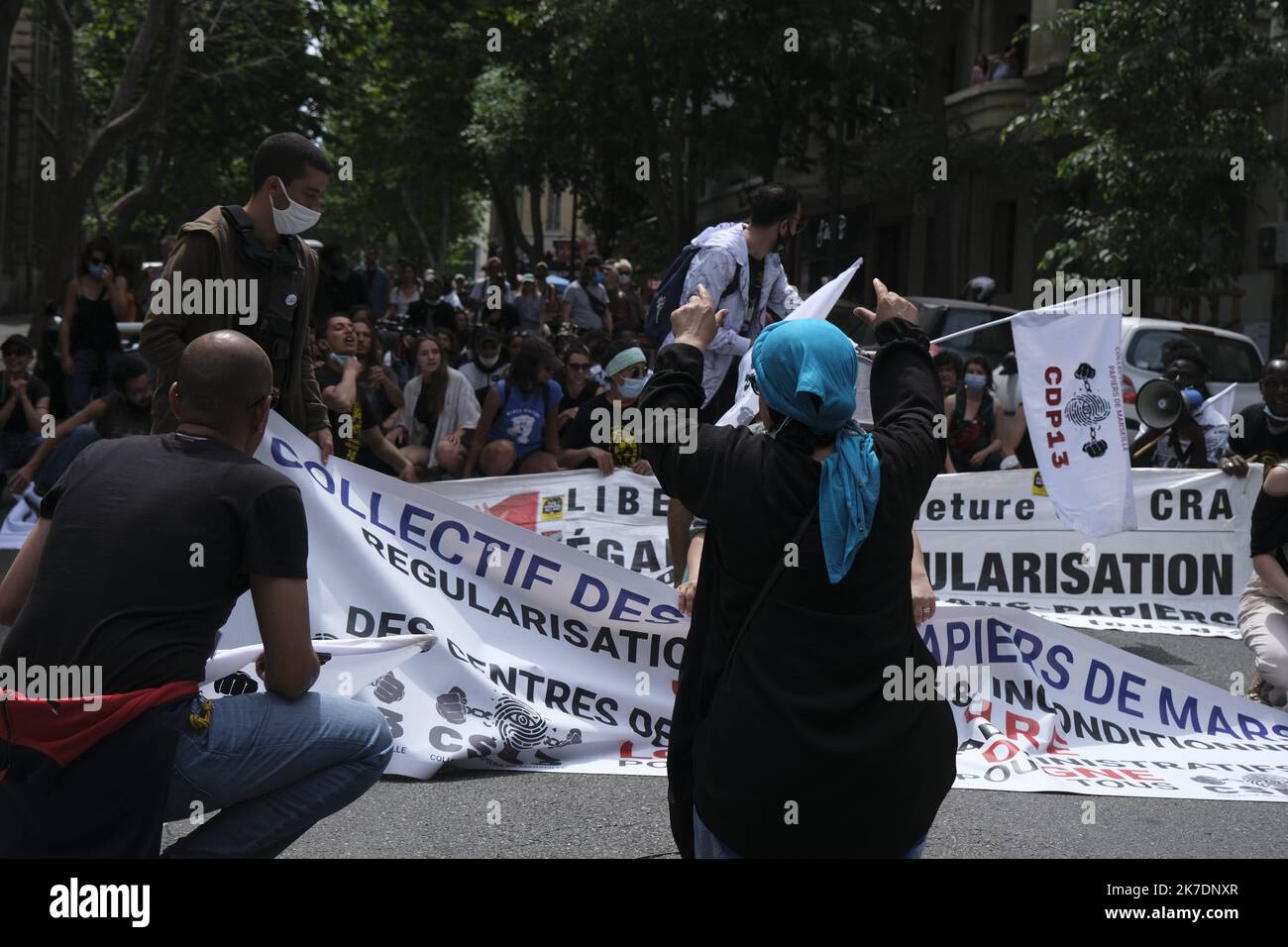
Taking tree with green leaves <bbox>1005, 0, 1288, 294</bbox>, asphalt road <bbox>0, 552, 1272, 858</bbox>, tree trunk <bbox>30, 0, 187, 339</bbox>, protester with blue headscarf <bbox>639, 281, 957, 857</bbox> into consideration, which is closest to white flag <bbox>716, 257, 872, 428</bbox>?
protester with blue headscarf <bbox>639, 281, 957, 857</bbox>

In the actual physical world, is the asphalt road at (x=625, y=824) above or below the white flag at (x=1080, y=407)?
below

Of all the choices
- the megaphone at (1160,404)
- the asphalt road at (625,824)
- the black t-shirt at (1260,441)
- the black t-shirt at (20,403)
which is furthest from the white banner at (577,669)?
the black t-shirt at (20,403)

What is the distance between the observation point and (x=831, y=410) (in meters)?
3.24

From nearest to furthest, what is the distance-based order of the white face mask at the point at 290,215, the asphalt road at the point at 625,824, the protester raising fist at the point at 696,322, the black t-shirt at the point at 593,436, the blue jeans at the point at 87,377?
1. the protester raising fist at the point at 696,322
2. the asphalt road at the point at 625,824
3. the white face mask at the point at 290,215
4. the black t-shirt at the point at 593,436
5. the blue jeans at the point at 87,377

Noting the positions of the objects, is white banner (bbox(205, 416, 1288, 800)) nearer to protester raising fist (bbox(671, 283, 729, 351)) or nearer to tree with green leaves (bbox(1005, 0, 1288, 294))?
protester raising fist (bbox(671, 283, 729, 351))

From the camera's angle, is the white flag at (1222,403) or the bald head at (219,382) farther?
the white flag at (1222,403)

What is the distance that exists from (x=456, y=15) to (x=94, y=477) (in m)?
35.0

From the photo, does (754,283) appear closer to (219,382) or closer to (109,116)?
(219,382)

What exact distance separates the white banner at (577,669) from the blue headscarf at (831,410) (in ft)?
9.27

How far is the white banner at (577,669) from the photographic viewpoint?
587 centimetres

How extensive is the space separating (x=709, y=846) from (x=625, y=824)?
1864 mm

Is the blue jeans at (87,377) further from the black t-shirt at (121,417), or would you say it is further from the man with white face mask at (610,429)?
the man with white face mask at (610,429)

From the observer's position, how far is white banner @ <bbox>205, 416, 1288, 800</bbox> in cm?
587
